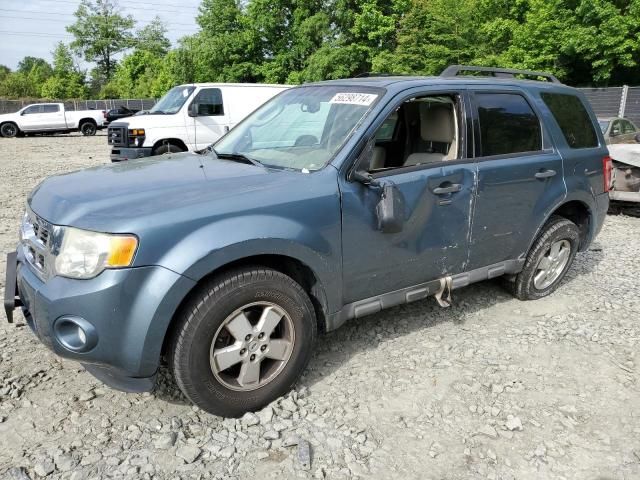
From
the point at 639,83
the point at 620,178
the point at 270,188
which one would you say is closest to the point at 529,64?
the point at 639,83

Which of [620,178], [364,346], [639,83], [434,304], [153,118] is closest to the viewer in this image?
[364,346]

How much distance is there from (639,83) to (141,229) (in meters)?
35.1

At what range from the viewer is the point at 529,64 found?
103 ft

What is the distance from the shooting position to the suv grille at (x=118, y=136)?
10773mm

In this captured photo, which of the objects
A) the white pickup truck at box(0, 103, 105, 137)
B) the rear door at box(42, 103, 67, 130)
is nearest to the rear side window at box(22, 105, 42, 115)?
the white pickup truck at box(0, 103, 105, 137)

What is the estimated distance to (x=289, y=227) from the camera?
283cm

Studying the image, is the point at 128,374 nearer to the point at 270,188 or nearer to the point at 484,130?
the point at 270,188

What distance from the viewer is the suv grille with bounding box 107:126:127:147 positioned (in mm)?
10773

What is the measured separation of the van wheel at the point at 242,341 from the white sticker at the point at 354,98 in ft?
4.25

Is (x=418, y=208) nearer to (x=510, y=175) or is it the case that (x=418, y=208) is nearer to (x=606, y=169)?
(x=510, y=175)

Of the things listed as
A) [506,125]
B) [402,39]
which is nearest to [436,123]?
[506,125]

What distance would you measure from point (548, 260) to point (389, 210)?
7.25 ft

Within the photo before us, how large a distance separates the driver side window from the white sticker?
0.98ft

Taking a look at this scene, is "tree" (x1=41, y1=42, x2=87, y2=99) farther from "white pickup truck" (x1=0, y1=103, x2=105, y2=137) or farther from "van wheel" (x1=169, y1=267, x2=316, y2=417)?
"van wheel" (x1=169, y1=267, x2=316, y2=417)
